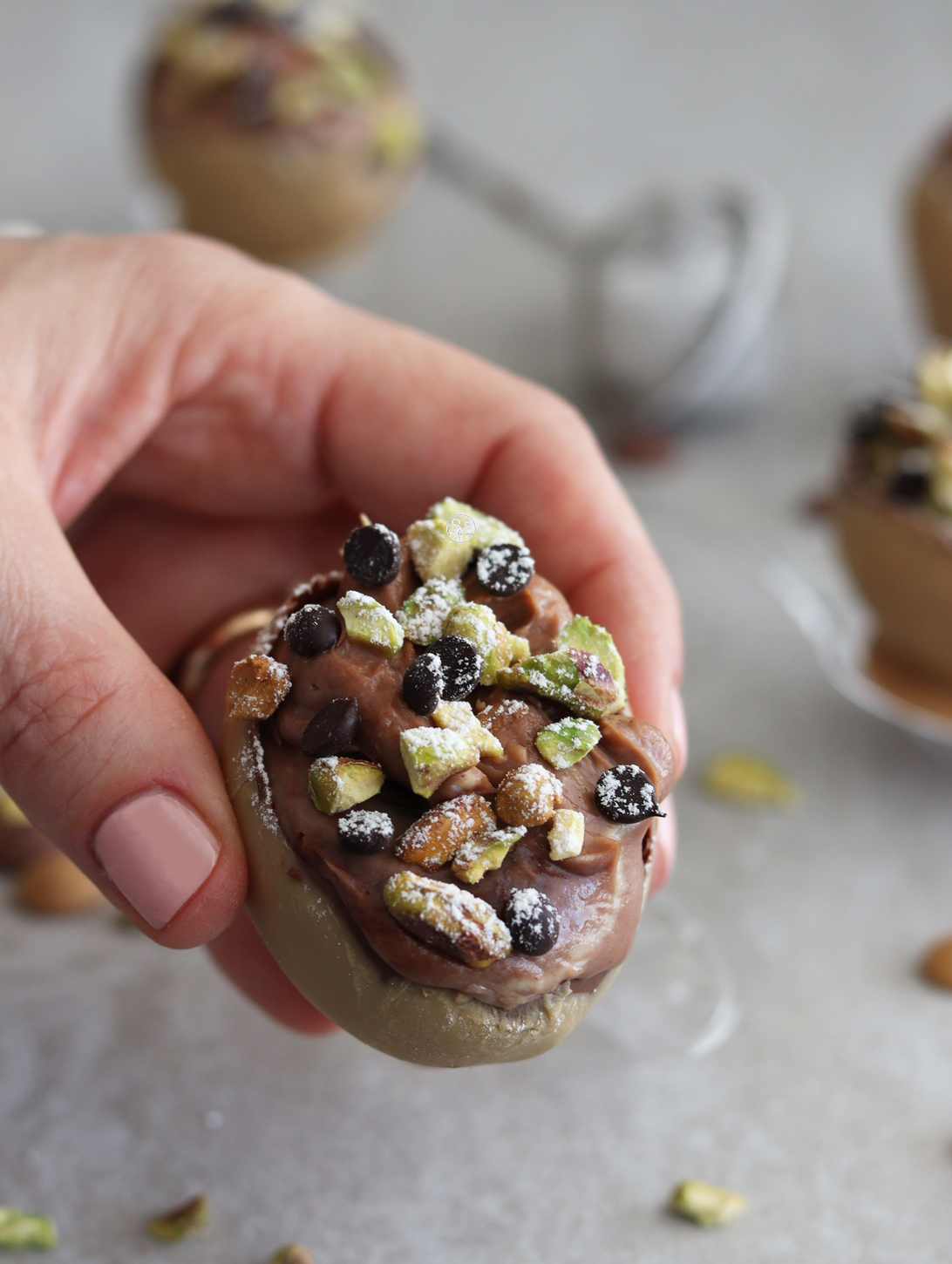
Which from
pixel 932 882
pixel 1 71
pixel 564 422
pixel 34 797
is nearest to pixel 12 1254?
pixel 34 797

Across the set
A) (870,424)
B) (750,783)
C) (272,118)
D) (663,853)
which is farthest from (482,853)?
(272,118)

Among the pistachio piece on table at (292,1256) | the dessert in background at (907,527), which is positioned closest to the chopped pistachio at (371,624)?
the pistachio piece on table at (292,1256)

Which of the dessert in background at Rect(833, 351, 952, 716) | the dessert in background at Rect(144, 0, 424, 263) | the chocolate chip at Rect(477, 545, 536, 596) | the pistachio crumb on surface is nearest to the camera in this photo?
the chocolate chip at Rect(477, 545, 536, 596)

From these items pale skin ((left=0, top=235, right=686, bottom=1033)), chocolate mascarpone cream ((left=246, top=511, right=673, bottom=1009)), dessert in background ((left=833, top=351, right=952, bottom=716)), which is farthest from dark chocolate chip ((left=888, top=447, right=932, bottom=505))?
chocolate mascarpone cream ((left=246, top=511, right=673, bottom=1009))

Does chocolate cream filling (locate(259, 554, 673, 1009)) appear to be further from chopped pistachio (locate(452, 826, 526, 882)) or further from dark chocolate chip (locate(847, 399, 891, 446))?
dark chocolate chip (locate(847, 399, 891, 446))

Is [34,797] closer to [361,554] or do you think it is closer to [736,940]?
[361,554]

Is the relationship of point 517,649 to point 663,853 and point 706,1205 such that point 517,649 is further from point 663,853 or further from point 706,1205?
point 706,1205

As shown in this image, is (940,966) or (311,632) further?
(940,966)
